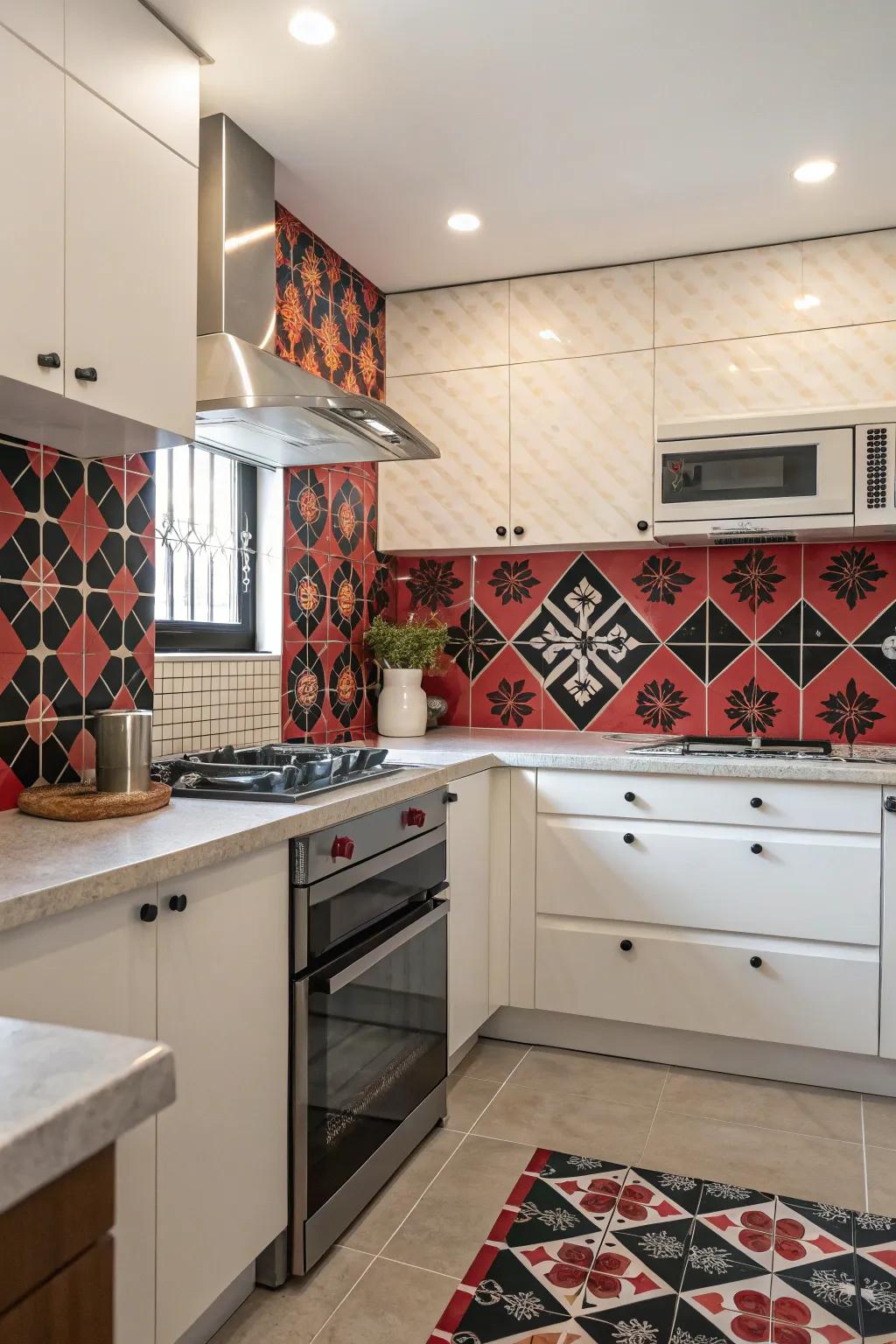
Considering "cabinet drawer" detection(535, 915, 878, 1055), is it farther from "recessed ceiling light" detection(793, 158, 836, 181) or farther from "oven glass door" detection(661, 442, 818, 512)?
"recessed ceiling light" detection(793, 158, 836, 181)

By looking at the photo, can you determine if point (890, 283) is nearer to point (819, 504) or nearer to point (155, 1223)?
point (819, 504)

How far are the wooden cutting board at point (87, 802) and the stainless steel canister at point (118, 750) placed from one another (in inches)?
1.0

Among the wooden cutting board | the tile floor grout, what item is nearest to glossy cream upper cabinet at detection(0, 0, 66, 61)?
the wooden cutting board

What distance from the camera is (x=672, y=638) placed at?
133 inches

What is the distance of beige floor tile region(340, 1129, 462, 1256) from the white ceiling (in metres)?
2.45

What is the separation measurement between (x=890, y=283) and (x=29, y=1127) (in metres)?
3.13

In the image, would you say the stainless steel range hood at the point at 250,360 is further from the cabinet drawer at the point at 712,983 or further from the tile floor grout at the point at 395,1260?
the tile floor grout at the point at 395,1260

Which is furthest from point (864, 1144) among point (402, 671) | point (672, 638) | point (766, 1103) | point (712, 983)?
point (402, 671)

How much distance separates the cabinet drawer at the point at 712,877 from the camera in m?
2.58

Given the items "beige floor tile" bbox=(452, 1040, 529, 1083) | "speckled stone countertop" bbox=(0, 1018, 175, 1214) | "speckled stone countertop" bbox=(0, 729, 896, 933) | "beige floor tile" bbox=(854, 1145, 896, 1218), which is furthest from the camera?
"beige floor tile" bbox=(452, 1040, 529, 1083)

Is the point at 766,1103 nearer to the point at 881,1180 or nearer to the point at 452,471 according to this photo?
the point at 881,1180

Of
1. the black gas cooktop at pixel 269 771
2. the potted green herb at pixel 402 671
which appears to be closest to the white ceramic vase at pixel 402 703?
the potted green herb at pixel 402 671

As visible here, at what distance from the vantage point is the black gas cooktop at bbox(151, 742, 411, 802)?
1.94 metres

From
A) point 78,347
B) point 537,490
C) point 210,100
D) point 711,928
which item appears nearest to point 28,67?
point 78,347
